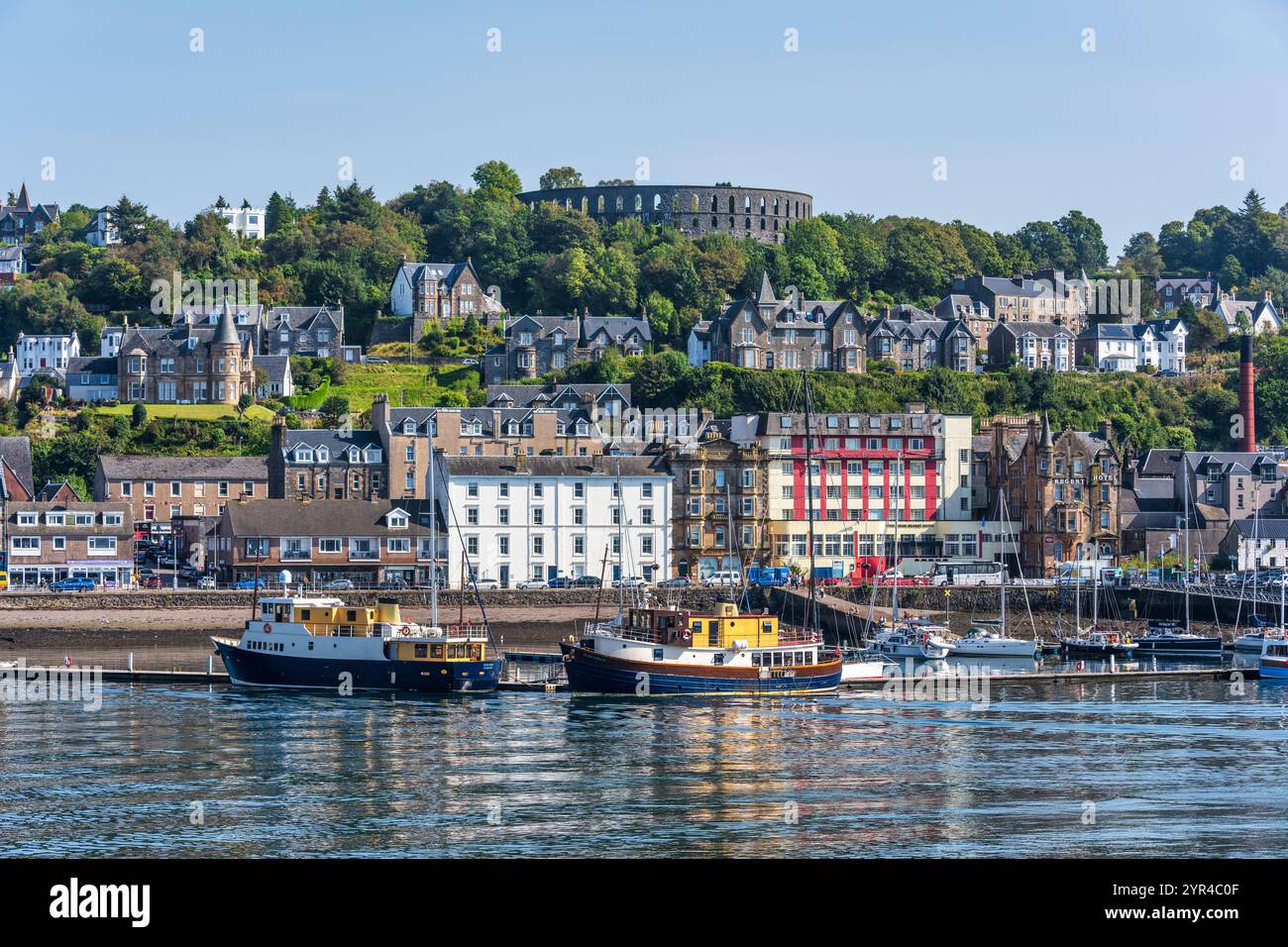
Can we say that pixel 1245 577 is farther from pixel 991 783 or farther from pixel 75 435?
pixel 75 435

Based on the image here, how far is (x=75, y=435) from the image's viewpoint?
9881 cm

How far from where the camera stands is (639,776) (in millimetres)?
35375

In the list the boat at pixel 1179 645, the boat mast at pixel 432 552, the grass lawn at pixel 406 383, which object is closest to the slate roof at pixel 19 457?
the boat mast at pixel 432 552

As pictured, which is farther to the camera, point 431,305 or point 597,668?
point 431,305

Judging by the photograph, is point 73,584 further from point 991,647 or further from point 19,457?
point 991,647

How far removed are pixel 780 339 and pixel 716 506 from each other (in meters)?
36.6

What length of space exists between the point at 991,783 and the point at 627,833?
372 inches

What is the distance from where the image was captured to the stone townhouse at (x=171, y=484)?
89.9 metres

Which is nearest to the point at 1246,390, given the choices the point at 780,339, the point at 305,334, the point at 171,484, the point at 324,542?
the point at 780,339

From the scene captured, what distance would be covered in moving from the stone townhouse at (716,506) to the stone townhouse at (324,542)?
11.8 metres

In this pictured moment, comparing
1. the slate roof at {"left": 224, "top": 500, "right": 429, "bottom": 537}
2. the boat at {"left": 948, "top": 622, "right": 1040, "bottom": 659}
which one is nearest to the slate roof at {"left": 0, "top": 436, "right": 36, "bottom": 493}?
the slate roof at {"left": 224, "top": 500, "right": 429, "bottom": 537}

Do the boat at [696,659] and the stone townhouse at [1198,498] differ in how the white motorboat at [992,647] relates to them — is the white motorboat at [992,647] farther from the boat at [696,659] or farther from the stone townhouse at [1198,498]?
the stone townhouse at [1198,498]
